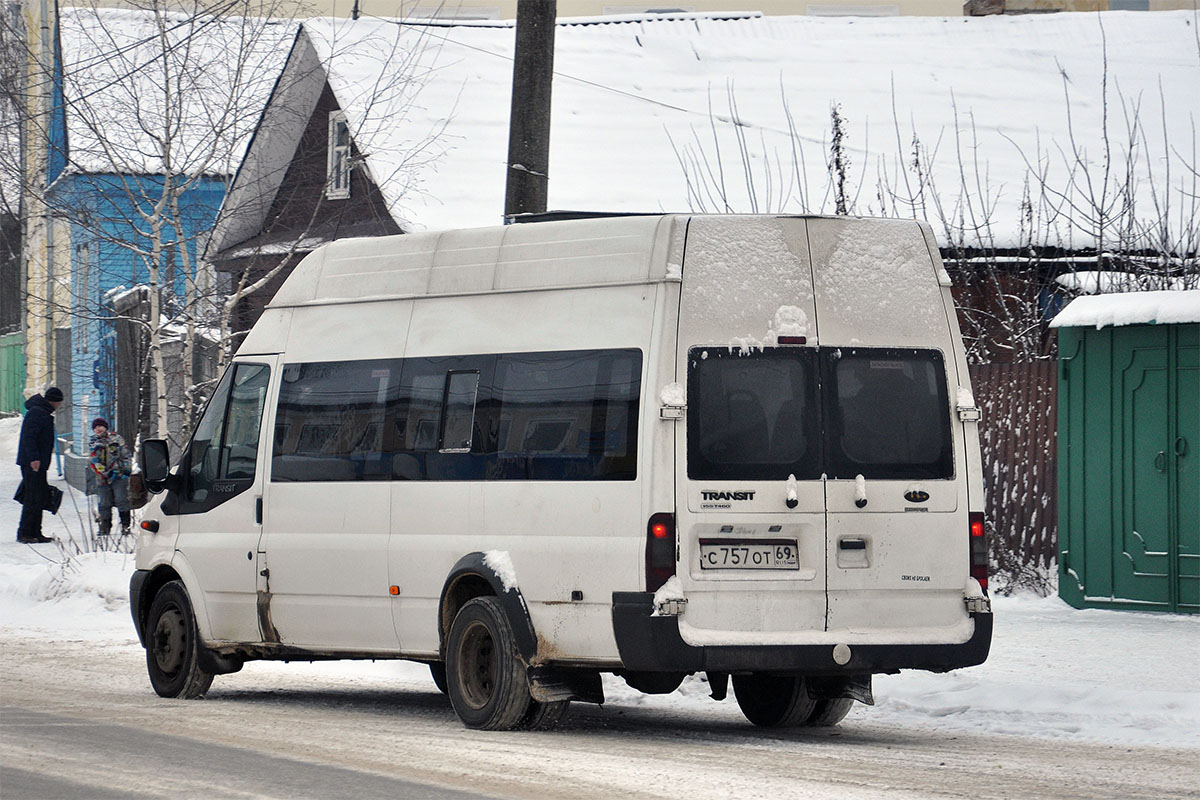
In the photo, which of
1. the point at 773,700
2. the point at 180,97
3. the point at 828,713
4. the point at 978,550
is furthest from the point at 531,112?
the point at 180,97

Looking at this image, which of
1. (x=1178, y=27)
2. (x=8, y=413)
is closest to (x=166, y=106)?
(x=1178, y=27)

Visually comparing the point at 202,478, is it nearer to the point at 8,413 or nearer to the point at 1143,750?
the point at 1143,750

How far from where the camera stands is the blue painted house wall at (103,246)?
20859 millimetres

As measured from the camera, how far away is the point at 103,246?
1404 inches

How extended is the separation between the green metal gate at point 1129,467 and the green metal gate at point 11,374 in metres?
36.0

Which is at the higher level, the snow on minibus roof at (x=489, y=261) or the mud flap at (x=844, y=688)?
the snow on minibus roof at (x=489, y=261)

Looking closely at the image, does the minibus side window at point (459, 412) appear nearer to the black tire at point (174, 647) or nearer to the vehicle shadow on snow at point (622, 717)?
the vehicle shadow on snow at point (622, 717)

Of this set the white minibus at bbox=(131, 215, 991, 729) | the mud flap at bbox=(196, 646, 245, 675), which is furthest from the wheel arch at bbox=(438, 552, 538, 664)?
the mud flap at bbox=(196, 646, 245, 675)

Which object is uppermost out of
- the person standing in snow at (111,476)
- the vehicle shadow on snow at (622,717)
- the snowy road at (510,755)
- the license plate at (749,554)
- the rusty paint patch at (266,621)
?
the person standing in snow at (111,476)

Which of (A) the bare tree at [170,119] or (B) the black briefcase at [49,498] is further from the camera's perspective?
(B) the black briefcase at [49,498]

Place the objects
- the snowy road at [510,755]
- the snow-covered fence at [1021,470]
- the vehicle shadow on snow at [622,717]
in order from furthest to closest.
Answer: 1. the snow-covered fence at [1021,470]
2. the vehicle shadow on snow at [622,717]
3. the snowy road at [510,755]

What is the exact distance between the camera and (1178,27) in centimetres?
3200

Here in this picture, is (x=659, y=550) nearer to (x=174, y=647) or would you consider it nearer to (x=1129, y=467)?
(x=174, y=647)

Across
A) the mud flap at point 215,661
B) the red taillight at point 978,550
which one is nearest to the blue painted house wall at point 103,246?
the mud flap at point 215,661
